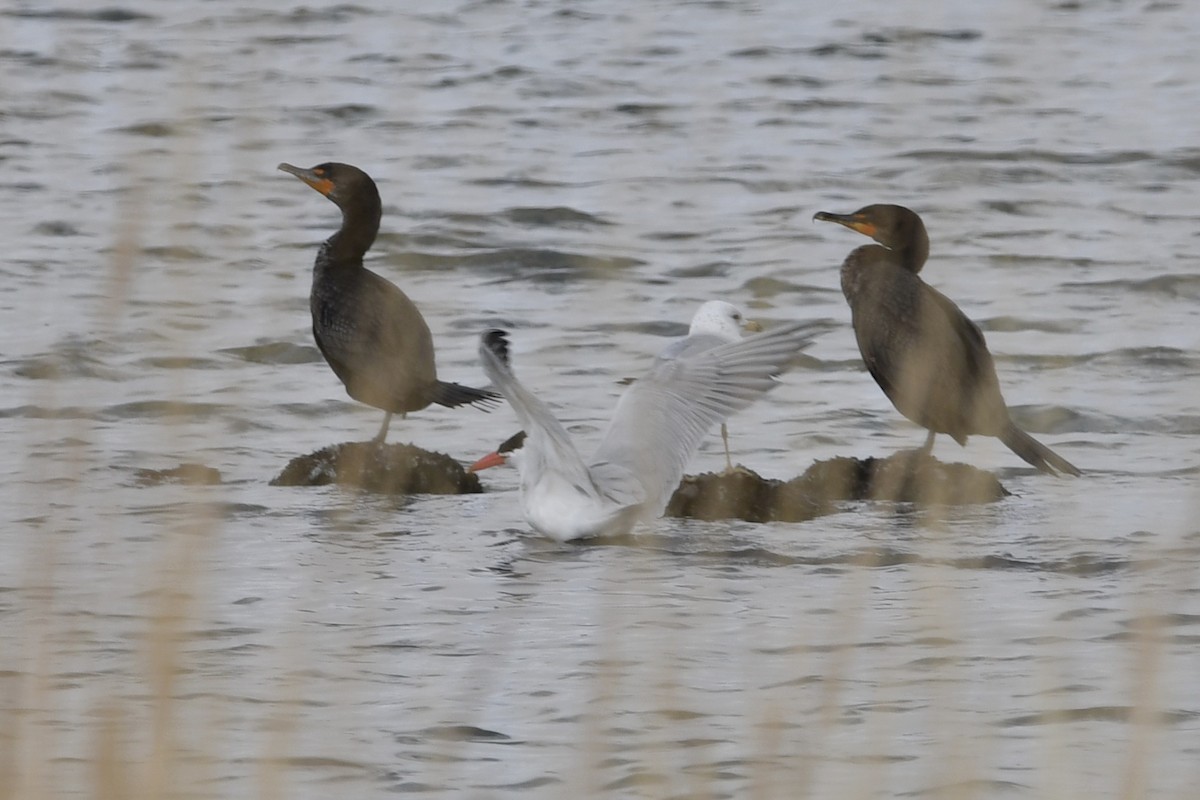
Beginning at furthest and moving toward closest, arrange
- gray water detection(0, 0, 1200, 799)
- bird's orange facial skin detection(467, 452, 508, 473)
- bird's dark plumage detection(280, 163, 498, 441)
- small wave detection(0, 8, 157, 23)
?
1. small wave detection(0, 8, 157, 23)
2. bird's dark plumage detection(280, 163, 498, 441)
3. bird's orange facial skin detection(467, 452, 508, 473)
4. gray water detection(0, 0, 1200, 799)

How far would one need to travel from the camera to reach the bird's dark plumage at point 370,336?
838 cm

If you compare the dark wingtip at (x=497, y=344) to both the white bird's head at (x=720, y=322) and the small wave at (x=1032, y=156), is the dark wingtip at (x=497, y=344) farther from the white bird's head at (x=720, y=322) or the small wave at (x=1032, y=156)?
the small wave at (x=1032, y=156)

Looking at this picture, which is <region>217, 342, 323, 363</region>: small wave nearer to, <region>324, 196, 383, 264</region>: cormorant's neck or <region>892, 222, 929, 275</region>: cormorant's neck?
<region>324, 196, 383, 264</region>: cormorant's neck

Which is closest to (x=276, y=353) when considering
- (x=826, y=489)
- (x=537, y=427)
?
(x=826, y=489)

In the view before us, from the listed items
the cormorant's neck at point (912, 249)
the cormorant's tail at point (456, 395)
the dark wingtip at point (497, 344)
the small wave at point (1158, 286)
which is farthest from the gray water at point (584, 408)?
the dark wingtip at point (497, 344)

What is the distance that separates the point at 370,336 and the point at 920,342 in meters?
2.06

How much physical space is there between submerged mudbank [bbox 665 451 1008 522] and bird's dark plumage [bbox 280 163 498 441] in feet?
4.10

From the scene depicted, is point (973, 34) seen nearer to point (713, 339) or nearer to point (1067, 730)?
point (713, 339)

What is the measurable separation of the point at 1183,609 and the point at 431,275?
7.60 metres

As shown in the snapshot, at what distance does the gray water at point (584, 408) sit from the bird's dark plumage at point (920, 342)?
14.3 inches

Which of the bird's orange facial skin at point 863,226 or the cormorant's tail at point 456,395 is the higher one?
the bird's orange facial skin at point 863,226

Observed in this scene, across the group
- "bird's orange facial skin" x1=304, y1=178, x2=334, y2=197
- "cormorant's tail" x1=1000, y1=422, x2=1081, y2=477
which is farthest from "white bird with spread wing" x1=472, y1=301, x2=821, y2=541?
"bird's orange facial skin" x1=304, y1=178, x2=334, y2=197

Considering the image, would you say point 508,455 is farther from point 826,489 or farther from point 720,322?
point 826,489

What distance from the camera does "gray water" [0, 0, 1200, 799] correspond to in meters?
4.26
